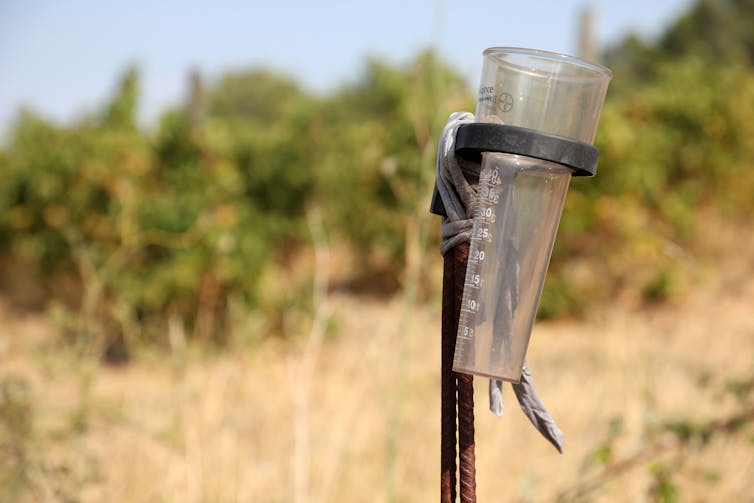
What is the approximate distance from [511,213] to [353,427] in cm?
232

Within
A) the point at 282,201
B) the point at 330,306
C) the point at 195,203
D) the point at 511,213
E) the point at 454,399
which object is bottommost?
the point at 282,201

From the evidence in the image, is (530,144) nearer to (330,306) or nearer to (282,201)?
(330,306)

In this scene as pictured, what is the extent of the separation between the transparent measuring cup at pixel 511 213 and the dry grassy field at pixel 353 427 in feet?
3.11

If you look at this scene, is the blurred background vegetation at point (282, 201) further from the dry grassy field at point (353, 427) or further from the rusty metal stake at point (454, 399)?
the rusty metal stake at point (454, 399)

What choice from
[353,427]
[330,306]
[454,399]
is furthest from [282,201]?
[454,399]

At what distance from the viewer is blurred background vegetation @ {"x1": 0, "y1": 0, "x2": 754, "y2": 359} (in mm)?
5453

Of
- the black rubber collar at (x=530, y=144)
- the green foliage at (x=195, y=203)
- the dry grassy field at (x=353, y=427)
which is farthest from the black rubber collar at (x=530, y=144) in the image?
the green foliage at (x=195, y=203)

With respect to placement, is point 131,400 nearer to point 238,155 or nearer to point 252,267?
point 252,267

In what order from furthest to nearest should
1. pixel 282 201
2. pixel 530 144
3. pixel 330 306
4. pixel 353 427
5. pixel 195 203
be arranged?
pixel 282 201, pixel 195 203, pixel 330 306, pixel 353 427, pixel 530 144

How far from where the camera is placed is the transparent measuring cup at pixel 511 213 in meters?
0.58

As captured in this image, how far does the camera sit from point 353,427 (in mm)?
2789

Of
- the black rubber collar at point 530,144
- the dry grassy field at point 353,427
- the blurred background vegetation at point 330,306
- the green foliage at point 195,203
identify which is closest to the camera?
the black rubber collar at point 530,144

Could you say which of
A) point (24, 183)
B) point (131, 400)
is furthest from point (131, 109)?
point (131, 400)

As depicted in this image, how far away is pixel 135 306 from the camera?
5535mm
